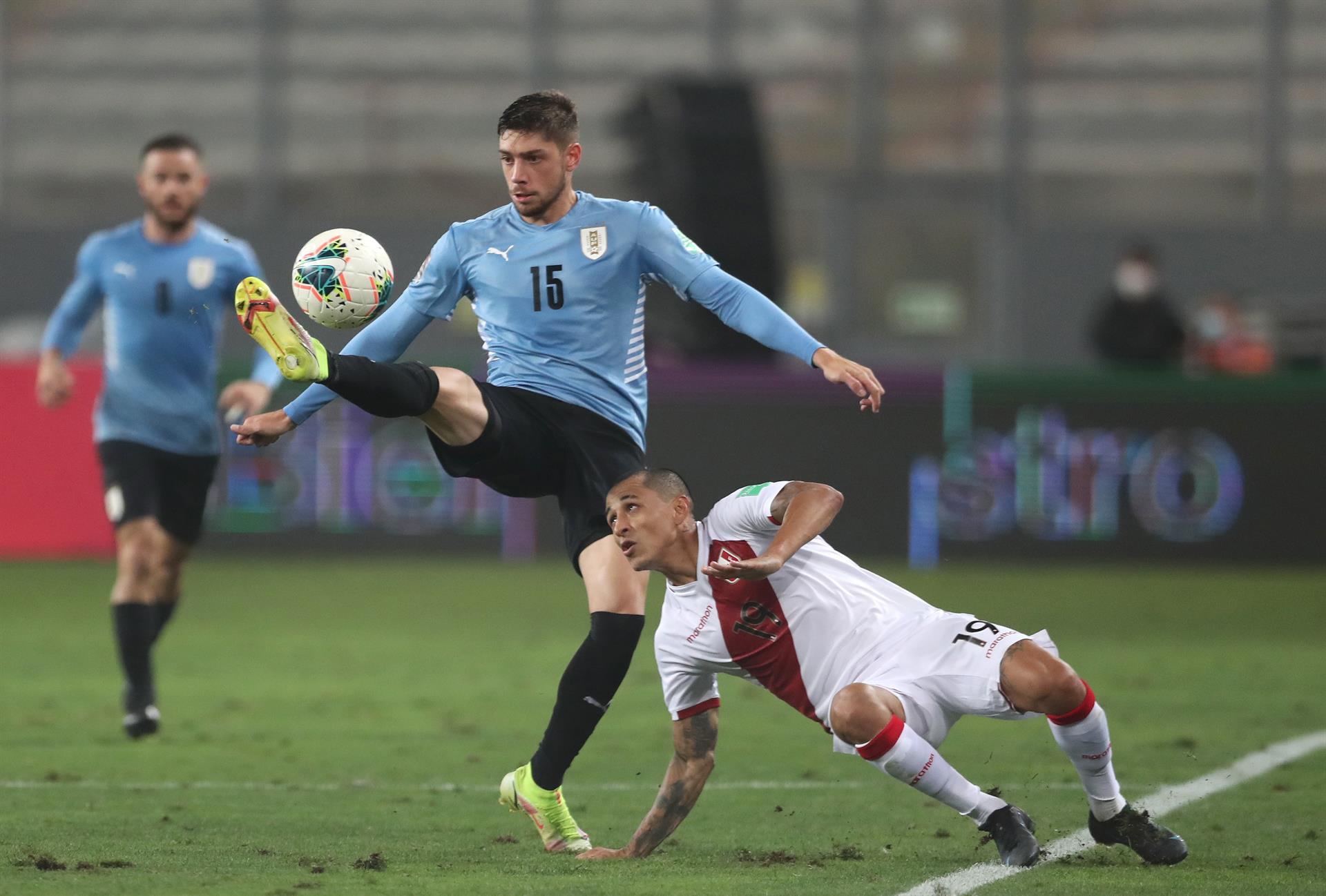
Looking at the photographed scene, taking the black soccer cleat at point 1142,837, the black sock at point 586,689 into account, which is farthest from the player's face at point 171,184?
the black soccer cleat at point 1142,837

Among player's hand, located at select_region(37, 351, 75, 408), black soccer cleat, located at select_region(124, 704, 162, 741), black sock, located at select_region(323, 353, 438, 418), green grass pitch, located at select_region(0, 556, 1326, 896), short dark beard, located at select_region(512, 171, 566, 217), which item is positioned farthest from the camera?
player's hand, located at select_region(37, 351, 75, 408)

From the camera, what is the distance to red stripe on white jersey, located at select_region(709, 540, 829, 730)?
5.51m

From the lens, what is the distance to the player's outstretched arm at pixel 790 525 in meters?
5.12

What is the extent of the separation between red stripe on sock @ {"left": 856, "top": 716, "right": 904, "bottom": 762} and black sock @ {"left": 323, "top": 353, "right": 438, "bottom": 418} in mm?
1480

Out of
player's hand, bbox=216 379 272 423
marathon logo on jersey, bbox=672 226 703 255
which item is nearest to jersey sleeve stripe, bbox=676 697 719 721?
marathon logo on jersey, bbox=672 226 703 255

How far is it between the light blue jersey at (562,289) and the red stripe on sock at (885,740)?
138cm

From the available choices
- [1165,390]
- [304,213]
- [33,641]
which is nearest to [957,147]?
[304,213]

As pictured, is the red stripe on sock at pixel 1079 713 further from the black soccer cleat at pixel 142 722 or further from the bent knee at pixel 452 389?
the black soccer cleat at pixel 142 722

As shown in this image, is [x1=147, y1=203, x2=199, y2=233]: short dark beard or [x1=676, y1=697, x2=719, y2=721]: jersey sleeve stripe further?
[x1=147, y1=203, x2=199, y2=233]: short dark beard

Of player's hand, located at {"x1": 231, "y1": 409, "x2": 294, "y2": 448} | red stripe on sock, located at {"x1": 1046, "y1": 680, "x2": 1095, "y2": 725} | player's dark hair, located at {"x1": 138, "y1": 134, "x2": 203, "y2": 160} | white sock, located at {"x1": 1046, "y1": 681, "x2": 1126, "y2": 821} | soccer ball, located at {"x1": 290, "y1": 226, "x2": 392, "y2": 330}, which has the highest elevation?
player's dark hair, located at {"x1": 138, "y1": 134, "x2": 203, "y2": 160}

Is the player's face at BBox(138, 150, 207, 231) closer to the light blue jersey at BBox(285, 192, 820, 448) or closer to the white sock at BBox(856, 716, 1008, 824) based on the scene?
the light blue jersey at BBox(285, 192, 820, 448)

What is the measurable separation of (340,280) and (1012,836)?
2.41 meters

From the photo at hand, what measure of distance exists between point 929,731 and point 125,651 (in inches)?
162

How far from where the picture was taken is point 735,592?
5523mm
